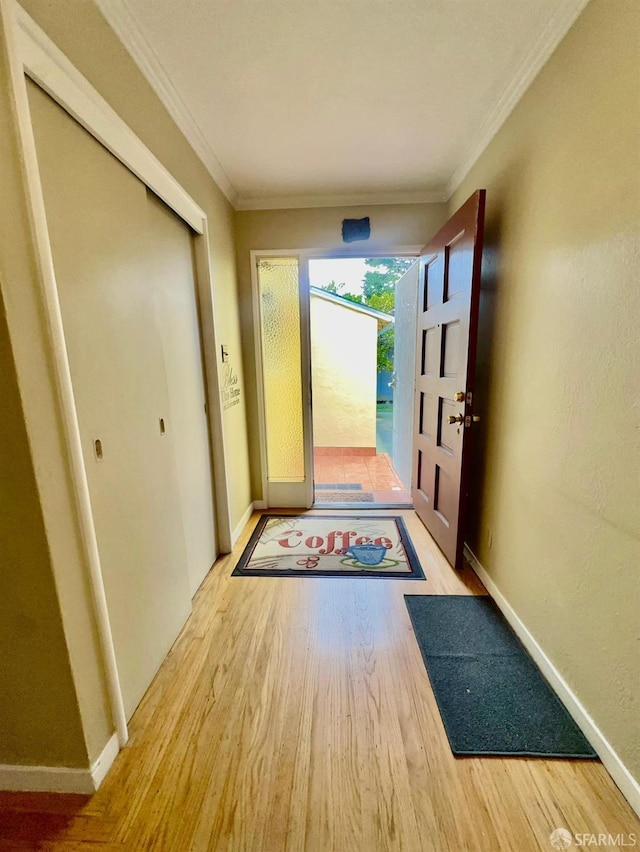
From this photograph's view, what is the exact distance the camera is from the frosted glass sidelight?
271cm

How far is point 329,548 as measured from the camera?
2.33 meters

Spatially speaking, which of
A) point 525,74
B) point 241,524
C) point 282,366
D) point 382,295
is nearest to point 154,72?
point 525,74

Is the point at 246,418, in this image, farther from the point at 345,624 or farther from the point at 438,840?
the point at 438,840

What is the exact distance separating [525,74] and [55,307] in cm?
200

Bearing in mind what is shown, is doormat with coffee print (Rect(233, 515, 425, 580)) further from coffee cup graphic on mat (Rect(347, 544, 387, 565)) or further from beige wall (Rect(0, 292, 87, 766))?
beige wall (Rect(0, 292, 87, 766))

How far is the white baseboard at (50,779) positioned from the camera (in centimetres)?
103

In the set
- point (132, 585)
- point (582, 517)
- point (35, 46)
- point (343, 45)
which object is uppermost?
point (343, 45)

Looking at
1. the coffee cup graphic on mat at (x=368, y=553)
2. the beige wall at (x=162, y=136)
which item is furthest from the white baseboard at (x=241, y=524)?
the coffee cup graphic on mat at (x=368, y=553)

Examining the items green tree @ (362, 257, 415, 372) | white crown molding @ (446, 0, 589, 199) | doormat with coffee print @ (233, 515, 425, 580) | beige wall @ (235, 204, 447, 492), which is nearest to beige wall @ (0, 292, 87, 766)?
doormat with coffee print @ (233, 515, 425, 580)

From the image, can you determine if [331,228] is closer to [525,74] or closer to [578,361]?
[525,74]

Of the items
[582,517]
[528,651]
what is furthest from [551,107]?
[528,651]

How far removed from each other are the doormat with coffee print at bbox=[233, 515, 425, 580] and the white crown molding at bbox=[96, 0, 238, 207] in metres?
2.39

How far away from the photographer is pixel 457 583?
1.95 metres

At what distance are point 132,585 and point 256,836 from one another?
0.80 metres
